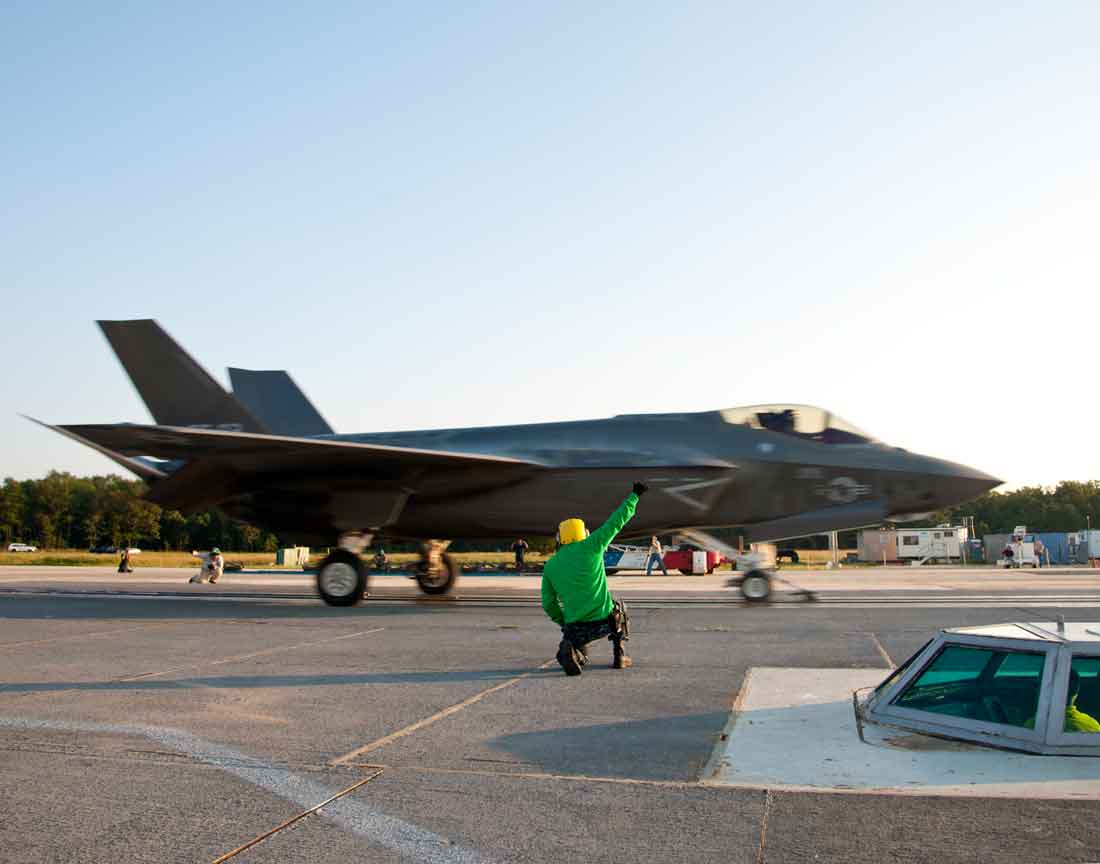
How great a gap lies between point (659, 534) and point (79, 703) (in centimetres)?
1155

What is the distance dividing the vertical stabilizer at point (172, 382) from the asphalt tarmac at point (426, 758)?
7193mm

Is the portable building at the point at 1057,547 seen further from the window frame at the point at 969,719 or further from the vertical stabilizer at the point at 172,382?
the window frame at the point at 969,719

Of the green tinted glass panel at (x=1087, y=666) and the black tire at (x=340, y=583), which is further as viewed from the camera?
the black tire at (x=340, y=583)

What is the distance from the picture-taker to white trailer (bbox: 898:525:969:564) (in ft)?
182

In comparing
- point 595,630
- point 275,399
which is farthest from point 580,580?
point 275,399

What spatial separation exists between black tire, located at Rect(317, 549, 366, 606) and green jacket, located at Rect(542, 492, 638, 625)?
8.91 meters

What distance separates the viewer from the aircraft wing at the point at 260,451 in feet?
49.0

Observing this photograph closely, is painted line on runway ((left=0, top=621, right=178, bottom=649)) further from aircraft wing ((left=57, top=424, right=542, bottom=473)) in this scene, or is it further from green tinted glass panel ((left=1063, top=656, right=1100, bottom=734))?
green tinted glass panel ((left=1063, top=656, right=1100, bottom=734))

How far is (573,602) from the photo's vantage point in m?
8.34

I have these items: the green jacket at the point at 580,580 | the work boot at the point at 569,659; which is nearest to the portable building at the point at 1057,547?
the green jacket at the point at 580,580

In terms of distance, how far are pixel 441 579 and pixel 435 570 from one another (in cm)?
23

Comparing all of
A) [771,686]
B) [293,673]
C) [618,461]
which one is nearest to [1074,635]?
[771,686]

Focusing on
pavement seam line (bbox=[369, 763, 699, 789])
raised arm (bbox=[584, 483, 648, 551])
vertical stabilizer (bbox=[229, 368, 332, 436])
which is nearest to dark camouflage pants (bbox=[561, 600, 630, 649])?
raised arm (bbox=[584, 483, 648, 551])

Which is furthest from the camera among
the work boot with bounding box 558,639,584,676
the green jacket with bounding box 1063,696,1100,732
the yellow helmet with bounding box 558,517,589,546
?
the yellow helmet with bounding box 558,517,589,546
